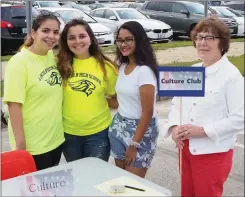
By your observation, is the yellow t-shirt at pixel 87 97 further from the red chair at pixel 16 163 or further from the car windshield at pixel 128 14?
the car windshield at pixel 128 14

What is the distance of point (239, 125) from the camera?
176 centimetres

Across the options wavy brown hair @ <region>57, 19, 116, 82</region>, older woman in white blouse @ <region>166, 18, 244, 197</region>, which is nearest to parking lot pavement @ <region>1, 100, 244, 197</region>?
older woman in white blouse @ <region>166, 18, 244, 197</region>

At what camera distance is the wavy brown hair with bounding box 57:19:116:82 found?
235cm

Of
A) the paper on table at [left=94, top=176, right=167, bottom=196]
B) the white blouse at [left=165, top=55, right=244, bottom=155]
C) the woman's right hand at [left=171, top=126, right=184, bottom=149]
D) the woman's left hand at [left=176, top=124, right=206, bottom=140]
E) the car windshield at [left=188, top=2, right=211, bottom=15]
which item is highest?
the car windshield at [left=188, top=2, right=211, bottom=15]

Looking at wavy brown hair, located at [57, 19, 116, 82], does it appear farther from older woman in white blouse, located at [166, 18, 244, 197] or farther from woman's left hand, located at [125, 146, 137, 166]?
older woman in white blouse, located at [166, 18, 244, 197]

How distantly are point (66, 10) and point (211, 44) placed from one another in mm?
7173

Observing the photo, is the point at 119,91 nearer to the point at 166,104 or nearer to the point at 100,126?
the point at 100,126

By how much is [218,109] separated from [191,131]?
0.57ft

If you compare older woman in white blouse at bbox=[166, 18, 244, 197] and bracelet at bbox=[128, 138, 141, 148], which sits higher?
older woman in white blouse at bbox=[166, 18, 244, 197]

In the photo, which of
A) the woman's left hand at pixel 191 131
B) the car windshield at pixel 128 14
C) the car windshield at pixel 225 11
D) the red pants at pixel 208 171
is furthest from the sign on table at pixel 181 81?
the car windshield at pixel 128 14

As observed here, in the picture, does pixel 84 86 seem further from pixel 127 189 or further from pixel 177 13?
pixel 177 13

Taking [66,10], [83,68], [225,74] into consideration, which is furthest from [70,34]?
[66,10]

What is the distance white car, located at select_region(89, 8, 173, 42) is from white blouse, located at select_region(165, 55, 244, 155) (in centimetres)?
747

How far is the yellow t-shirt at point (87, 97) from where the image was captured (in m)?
2.34
